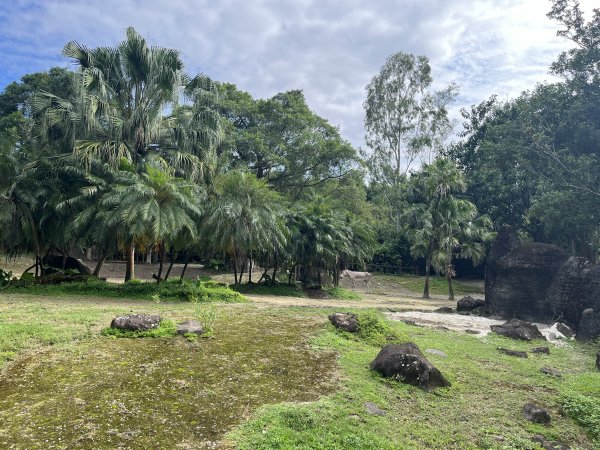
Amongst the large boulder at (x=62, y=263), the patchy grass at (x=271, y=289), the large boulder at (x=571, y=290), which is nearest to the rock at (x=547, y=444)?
the large boulder at (x=571, y=290)

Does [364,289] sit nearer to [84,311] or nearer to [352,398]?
[84,311]

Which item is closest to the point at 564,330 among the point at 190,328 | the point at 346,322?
the point at 346,322

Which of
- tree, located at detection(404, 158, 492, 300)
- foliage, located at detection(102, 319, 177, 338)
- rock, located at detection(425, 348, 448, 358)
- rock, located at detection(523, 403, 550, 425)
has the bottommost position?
rock, located at detection(523, 403, 550, 425)

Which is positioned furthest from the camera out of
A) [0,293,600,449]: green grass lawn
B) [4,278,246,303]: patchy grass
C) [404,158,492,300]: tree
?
[404,158,492,300]: tree

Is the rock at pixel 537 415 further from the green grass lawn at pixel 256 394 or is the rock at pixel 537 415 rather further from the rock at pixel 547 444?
the rock at pixel 547 444

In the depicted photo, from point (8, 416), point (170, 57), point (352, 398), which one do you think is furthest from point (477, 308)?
point (8, 416)

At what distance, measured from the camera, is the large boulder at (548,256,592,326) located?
1481 centimetres

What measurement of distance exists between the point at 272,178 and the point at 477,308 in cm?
1914

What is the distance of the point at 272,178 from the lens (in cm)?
3475

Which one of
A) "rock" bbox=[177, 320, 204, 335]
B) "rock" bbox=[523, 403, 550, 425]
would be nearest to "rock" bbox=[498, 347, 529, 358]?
"rock" bbox=[523, 403, 550, 425]

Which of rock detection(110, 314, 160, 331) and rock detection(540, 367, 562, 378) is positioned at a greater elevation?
rock detection(110, 314, 160, 331)

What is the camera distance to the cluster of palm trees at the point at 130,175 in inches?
631

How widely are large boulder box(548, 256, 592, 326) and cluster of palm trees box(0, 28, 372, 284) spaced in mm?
10714

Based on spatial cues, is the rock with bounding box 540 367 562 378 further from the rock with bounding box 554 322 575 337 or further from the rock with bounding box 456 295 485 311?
the rock with bounding box 456 295 485 311
